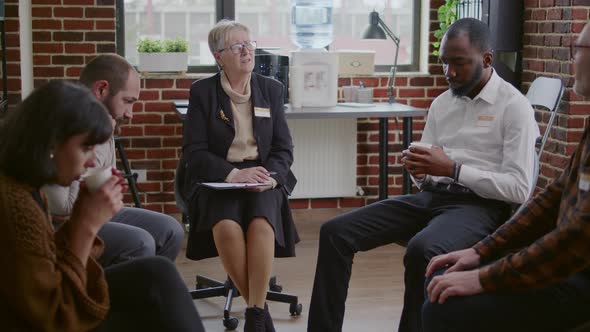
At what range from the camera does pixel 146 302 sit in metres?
2.19

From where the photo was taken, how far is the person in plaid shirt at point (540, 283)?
2.18 meters

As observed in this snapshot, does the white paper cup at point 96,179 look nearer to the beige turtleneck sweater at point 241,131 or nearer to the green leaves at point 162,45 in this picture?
the beige turtleneck sweater at point 241,131

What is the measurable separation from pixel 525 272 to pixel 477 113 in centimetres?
106

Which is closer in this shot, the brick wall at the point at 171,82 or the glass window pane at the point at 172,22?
the brick wall at the point at 171,82

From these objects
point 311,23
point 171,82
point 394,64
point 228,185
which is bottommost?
point 228,185

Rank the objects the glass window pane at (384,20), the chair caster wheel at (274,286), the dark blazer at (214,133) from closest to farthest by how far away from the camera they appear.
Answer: the dark blazer at (214,133)
the chair caster wheel at (274,286)
the glass window pane at (384,20)

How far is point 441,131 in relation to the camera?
3.32 metres

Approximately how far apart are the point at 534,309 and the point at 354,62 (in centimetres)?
345

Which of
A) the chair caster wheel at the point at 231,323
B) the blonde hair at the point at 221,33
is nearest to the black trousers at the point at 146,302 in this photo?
the chair caster wheel at the point at 231,323

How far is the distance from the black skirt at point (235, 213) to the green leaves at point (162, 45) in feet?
6.45

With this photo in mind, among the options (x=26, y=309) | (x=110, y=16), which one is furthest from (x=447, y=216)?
(x=110, y=16)

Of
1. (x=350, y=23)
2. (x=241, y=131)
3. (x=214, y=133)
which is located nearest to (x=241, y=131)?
(x=241, y=131)

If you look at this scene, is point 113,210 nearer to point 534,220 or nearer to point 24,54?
point 534,220

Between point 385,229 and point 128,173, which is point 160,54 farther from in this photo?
point 385,229
